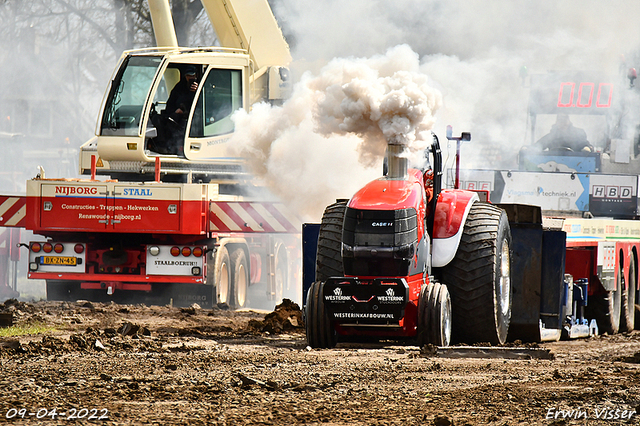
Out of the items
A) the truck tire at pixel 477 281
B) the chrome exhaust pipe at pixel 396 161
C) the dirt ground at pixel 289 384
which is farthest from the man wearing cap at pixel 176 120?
the truck tire at pixel 477 281

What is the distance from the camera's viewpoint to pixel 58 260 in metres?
13.5

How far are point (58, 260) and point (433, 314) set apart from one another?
7.11 meters

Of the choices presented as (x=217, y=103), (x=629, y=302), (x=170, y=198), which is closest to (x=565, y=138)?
(x=629, y=302)

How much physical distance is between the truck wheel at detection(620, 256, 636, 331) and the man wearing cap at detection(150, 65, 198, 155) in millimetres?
7030

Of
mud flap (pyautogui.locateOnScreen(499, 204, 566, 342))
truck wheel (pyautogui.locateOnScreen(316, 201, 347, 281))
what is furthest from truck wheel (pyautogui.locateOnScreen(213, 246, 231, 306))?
mud flap (pyautogui.locateOnScreen(499, 204, 566, 342))

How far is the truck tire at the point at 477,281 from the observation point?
28.7 ft

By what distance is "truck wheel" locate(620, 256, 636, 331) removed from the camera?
13.5 m

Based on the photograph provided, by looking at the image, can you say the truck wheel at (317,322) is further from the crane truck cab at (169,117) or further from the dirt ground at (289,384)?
the crane truck cab at (169,117)

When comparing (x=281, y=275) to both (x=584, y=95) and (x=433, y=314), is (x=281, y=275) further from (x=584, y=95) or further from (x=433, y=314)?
(x=433, y=314)

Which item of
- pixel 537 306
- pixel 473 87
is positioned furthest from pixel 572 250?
pixel 473 87

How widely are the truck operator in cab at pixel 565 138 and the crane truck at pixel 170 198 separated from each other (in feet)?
17.7

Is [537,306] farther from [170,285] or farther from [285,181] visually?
[170,285]

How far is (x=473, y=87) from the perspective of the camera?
66.6 ft

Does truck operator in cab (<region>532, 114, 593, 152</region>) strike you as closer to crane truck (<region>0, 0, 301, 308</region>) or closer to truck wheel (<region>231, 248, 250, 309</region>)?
crane truck (<region>0, 0, 301, 308</region>)
